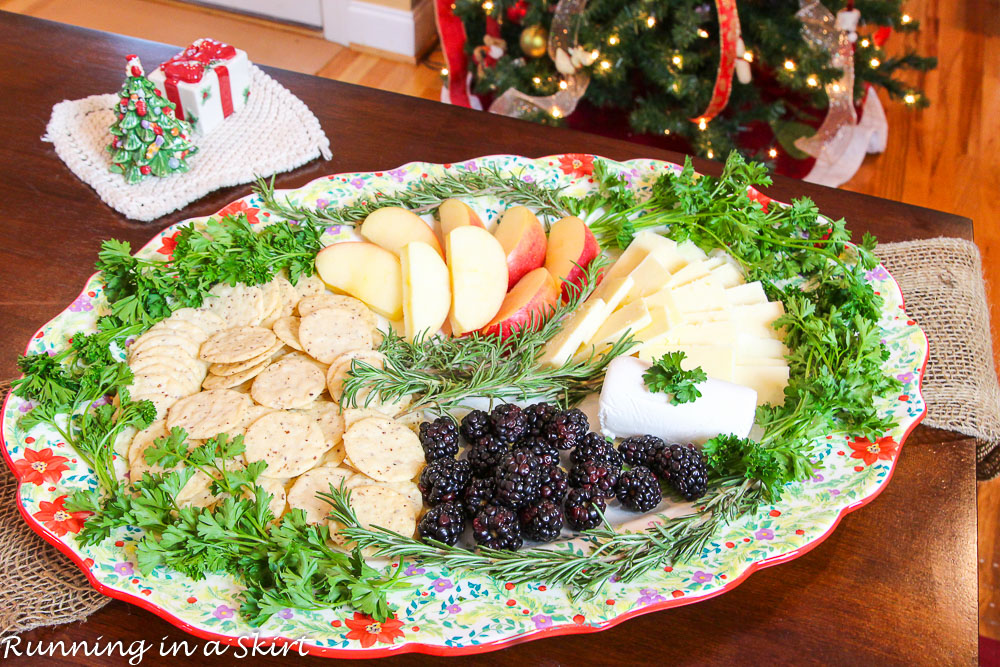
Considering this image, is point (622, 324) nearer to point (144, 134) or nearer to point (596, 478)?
point (596, 478)

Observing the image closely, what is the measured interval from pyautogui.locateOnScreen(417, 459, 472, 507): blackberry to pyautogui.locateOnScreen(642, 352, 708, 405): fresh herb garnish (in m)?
0.34

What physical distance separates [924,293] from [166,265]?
155 cm

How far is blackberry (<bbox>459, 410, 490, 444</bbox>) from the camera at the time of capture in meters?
1.29

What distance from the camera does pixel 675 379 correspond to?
4.21ft

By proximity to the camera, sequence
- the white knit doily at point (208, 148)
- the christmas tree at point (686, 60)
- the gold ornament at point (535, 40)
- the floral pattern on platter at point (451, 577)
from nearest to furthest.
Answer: the floral pattern on platter at point (451, 577) < the white knit doily at point (208, 148) < the christmas tree at point (686, 60) < the gold ornament at point (535, 40)

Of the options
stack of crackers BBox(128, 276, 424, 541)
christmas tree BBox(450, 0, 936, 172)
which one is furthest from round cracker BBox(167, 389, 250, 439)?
christmas tree BBox(450, 0, 936, 172)

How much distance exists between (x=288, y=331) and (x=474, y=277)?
364mm

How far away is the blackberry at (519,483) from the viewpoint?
116cm

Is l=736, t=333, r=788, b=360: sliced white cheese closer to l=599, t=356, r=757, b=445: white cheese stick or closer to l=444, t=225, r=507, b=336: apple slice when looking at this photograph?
l=599, t=356, r=757, b=445: white cheese stick

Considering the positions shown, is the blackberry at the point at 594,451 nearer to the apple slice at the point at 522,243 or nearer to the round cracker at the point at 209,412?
the apple slice at the point at 522,243

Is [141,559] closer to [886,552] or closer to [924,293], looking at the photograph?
[886,552]

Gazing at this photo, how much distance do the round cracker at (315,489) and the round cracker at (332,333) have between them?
228 millimetres

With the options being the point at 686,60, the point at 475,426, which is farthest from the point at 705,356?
the point at 686,60

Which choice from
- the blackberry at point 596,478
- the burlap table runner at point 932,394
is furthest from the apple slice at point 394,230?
the burlap table runner at point 932,394
